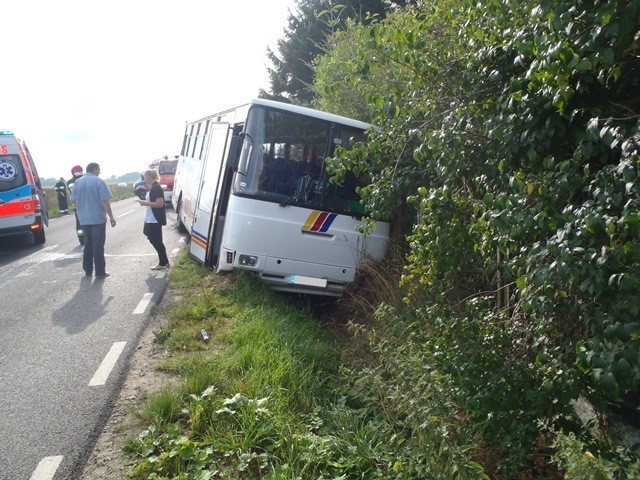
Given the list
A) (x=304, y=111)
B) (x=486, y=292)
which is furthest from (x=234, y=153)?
(x=486, y=292)

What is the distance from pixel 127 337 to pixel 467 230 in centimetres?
427

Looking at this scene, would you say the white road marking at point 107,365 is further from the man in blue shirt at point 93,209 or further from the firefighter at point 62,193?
the firefighter at point 62,193

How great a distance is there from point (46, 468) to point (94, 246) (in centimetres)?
619

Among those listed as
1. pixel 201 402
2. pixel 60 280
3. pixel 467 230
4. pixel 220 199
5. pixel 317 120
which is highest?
pixel 317 120

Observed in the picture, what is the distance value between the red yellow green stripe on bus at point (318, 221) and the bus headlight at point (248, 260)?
757 mm

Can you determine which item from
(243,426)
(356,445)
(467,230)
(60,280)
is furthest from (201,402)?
(60,280)

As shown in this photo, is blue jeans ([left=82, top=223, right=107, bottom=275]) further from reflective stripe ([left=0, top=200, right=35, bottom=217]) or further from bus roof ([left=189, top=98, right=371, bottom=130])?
reflective stripe ([left=0, top=200, right=35, bottom=217])

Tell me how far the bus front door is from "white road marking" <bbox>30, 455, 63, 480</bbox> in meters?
4.50

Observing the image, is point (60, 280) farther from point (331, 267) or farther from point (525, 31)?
point (525, 31)

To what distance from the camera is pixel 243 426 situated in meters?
3.83

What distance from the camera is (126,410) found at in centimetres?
434

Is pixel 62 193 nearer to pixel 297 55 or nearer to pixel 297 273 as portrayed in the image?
pixel 297 55

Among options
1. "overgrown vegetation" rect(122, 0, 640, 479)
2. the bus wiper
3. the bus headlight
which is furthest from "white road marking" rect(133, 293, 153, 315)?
the bus wiper

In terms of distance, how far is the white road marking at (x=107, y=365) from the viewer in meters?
4.89
